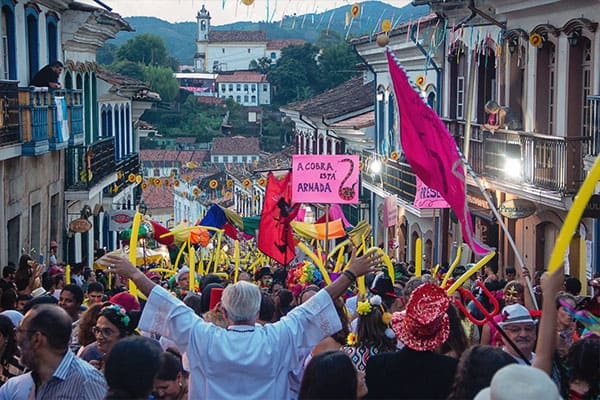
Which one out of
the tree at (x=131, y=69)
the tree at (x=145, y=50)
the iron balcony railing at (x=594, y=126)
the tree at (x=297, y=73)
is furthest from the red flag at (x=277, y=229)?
the tree at (x=145, y=50)

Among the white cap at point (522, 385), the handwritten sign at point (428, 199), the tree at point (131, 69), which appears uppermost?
the tree at point (131, 69)

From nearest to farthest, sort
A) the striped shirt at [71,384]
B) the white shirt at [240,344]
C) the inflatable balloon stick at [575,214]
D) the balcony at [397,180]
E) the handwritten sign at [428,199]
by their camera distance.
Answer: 1. the inflatable balloon stick at [575,214]
2. the striped shirt at [71,384]
3. the white shirt at [240,344]
4. the handwritten sign at [428,199]
5. the balcony at [397,180]

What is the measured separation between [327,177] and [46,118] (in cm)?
483

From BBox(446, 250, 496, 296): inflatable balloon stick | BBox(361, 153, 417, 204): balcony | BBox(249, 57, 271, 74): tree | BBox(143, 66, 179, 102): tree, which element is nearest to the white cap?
BBox(446, 250, 496, 296): inflatable balloon stick

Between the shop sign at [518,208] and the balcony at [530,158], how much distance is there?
0.38 m

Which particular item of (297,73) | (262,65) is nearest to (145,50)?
(262,65)

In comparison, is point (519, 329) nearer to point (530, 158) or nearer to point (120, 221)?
point (530, 158)

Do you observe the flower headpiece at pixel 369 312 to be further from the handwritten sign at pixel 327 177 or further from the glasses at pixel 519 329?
the handwritten sign at pixel 327 177

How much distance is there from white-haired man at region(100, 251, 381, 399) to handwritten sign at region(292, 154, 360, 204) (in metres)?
13.3

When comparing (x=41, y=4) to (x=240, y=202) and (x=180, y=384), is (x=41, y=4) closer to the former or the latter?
(x=180, y=384)

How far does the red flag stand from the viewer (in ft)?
53.8

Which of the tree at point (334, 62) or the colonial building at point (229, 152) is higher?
the tree at point (334, 62)

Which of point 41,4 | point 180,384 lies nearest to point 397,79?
point 180,384

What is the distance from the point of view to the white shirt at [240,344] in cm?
602
